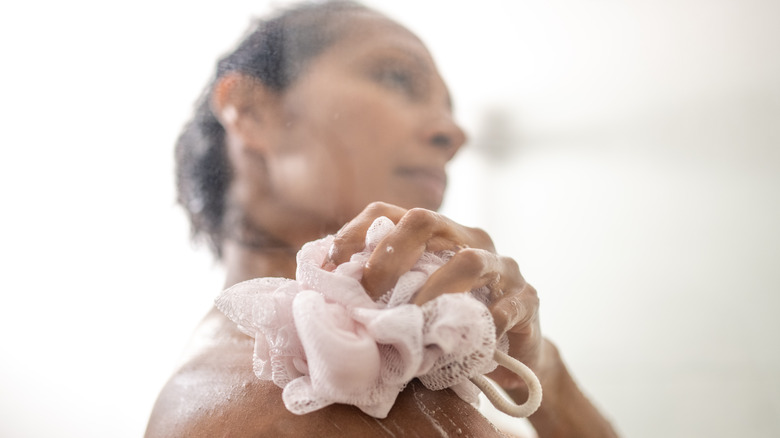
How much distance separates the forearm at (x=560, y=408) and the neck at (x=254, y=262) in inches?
10.1

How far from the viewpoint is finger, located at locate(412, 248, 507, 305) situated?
1.01 feet

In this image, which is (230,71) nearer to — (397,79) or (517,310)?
(397,79)

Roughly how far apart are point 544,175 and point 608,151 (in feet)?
0.35

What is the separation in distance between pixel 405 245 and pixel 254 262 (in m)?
0.26

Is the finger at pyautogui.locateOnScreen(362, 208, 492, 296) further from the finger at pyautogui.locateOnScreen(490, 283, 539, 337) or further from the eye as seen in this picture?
the eye

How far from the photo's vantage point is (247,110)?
57cm

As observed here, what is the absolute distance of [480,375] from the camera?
1.16 ft

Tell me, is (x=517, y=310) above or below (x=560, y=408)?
above

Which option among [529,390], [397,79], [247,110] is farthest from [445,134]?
[529,390]

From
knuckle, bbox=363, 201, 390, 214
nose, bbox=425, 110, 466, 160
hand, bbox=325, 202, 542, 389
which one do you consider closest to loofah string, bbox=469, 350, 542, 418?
hand, bbox=325, 202, 542, 389

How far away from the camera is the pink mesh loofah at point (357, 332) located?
0.28 meters

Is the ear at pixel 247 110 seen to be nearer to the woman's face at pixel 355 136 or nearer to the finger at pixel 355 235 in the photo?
the woman's face at pixel 355 136

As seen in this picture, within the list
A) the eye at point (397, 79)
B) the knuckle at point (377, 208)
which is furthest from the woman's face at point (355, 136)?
the knuckle at point (377, 208)

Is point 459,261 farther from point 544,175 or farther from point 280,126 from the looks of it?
point 544,175
